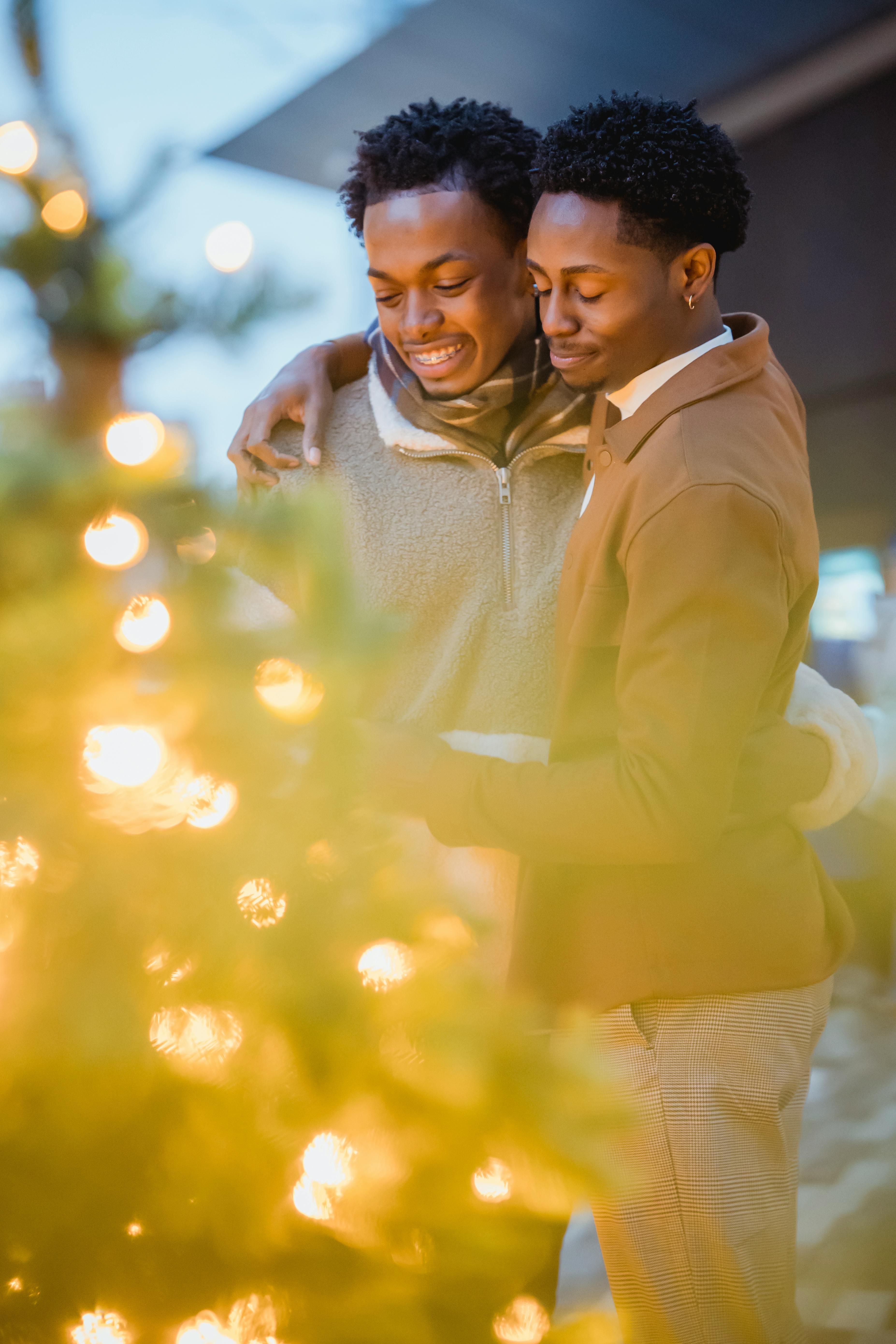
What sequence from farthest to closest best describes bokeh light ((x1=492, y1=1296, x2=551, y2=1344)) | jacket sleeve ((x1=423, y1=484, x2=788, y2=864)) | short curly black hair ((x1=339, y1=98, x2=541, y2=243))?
short curly black hair ((x1=339, y1=98, x2=541, y2=243)), jacket sleeve ((x1=423, y1=484, x2=788, y2=864)), bokeh light ((x1=492, y1=1296, x2=551, y2=1344))

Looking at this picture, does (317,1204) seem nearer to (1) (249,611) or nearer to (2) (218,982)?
(2) (218,982)

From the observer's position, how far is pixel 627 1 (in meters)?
3.09

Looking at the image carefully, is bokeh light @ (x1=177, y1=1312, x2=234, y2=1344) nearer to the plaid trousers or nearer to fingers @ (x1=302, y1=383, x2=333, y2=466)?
the plaid trousers

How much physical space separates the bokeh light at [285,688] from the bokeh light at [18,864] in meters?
0.12

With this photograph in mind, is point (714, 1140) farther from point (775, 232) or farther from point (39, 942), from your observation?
point (775, 232)

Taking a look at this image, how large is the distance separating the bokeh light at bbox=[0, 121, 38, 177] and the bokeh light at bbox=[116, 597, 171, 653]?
0.68ft

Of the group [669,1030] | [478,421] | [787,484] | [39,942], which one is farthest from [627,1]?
[39,942]

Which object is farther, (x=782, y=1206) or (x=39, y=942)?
(x=782, y=1206)

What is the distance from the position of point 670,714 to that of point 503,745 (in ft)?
0.63

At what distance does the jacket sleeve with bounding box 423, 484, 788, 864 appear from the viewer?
68 cm

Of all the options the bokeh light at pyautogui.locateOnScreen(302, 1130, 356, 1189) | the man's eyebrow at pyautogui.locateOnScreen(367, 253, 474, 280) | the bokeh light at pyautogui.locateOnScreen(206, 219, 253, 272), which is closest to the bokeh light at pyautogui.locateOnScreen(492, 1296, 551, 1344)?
the bokeh light at pyautogui.locateOnScreen(302, 1130, 356, 1189)

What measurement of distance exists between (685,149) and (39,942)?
0.72 metres

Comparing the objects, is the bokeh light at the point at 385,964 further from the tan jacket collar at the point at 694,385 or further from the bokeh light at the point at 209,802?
the tan jacket collar at the point at 694,385

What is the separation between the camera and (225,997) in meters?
0.46
